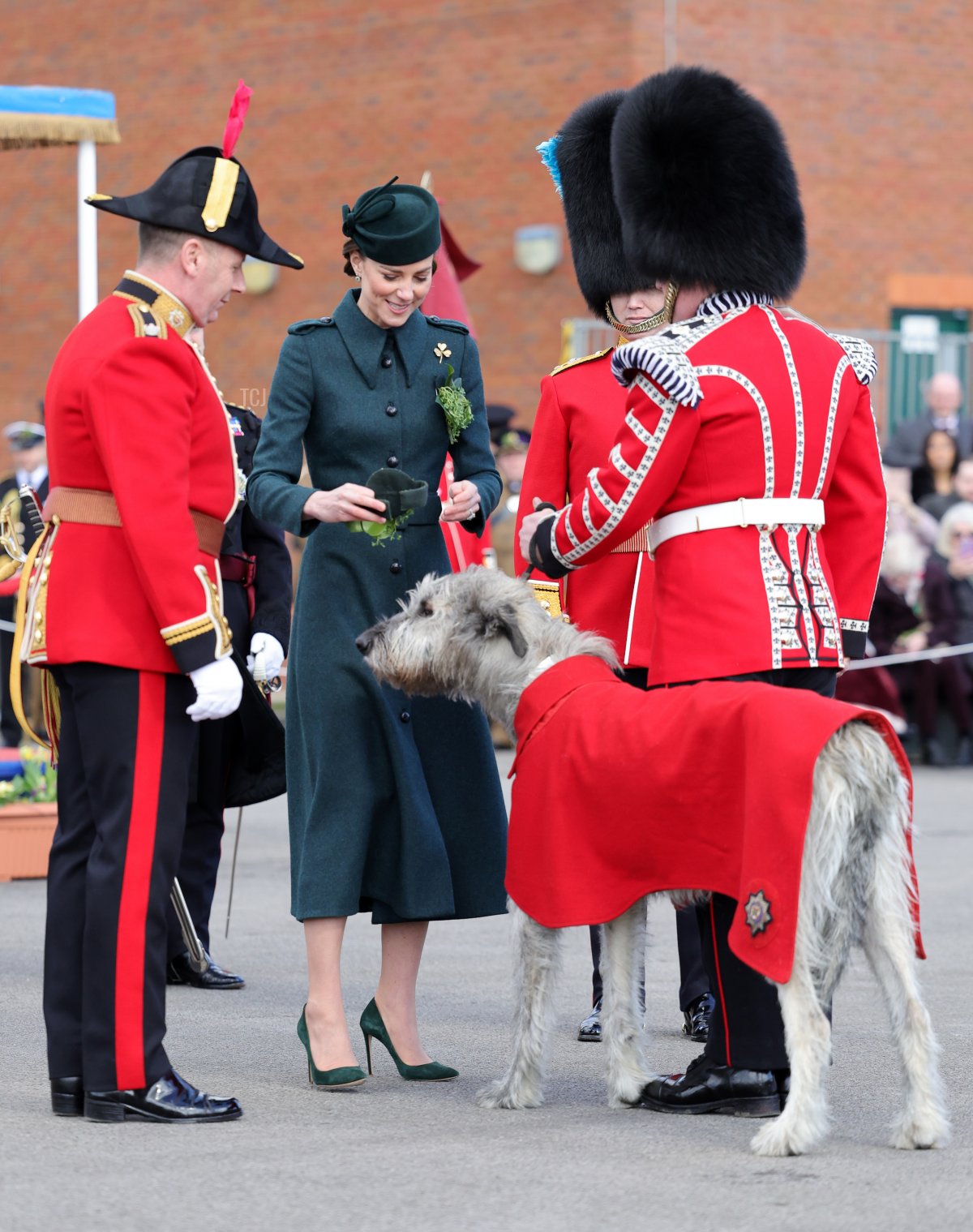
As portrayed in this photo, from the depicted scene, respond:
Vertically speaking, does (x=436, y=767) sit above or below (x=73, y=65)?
below

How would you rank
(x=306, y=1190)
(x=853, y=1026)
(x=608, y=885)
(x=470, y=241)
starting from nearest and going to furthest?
1. (x=306, y=1190)
2. (x=608, y=885)
3. (x=853, y=1026)
4. (x=470, y=241)

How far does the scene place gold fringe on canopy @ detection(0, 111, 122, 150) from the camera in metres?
10.9

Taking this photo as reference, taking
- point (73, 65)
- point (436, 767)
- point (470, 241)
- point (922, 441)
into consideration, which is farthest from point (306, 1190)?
point (73, 65)

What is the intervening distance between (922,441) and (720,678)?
1158 centimetres

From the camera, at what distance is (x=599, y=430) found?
6.20m

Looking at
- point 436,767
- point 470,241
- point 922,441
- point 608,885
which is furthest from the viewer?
point 470,241

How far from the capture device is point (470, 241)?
19641mm

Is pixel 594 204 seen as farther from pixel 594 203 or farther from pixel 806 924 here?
pixel 806 924

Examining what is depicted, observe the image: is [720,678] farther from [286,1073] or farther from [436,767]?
[286,1073]

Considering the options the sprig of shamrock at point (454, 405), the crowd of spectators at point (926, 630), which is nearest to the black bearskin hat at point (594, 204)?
the sprig of shamrock at point (454, 405)

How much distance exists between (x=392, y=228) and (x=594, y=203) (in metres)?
1.26

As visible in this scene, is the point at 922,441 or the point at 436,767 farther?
the point at 922,441

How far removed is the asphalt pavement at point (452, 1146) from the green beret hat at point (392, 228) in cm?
153

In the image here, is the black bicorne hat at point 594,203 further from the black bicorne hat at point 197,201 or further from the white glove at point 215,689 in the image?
the white glove at point 215,689
